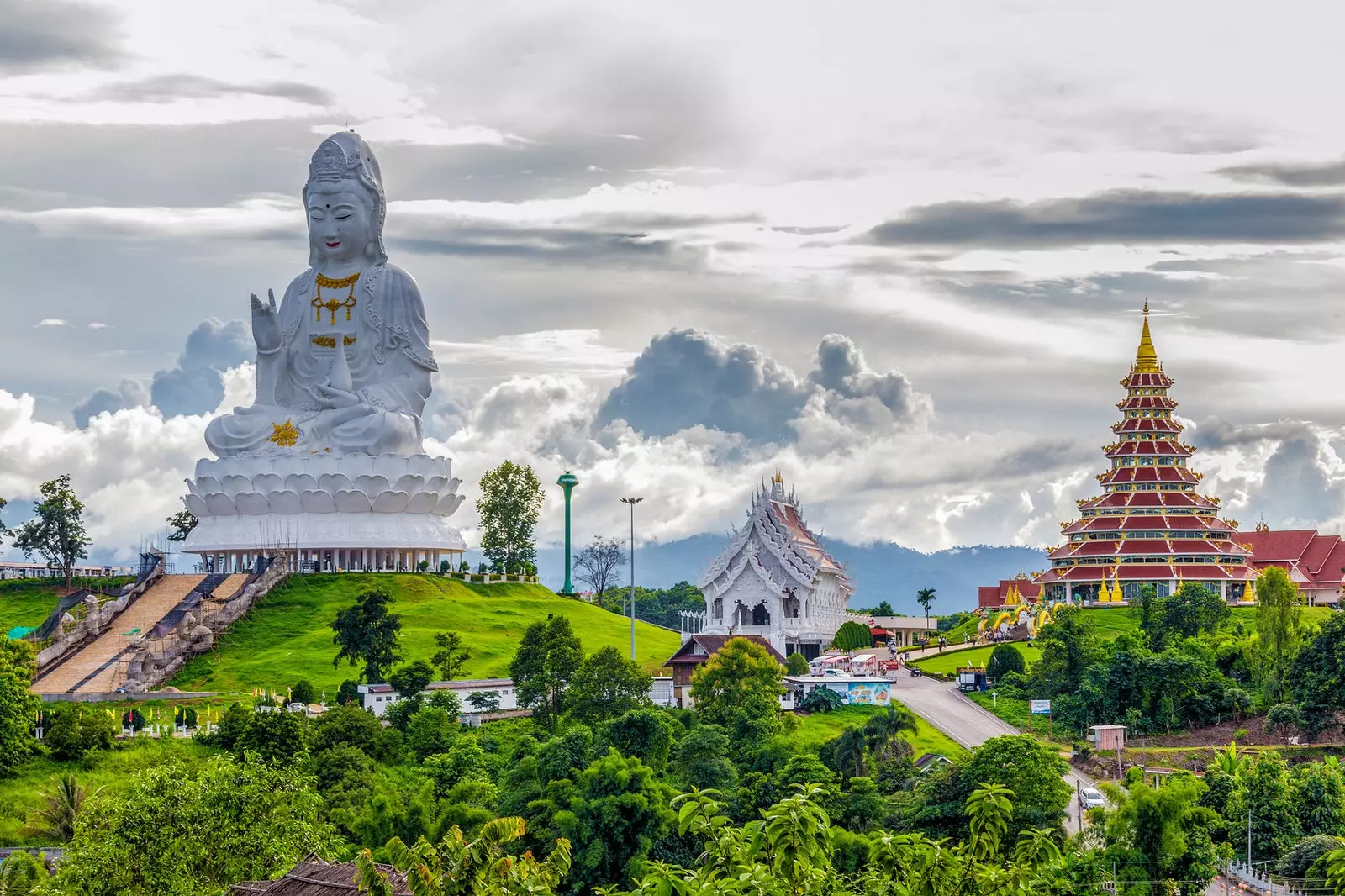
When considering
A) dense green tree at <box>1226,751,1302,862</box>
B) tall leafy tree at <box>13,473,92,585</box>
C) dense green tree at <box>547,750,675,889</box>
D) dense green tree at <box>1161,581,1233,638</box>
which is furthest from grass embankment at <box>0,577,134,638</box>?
dense green tree at <box>1226,751,1302,862</box>

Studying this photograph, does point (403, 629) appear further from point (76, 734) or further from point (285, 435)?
point (76, 734)

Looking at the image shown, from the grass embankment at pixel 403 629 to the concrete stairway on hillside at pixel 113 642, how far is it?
8.68 feet

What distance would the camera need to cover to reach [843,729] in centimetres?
5122

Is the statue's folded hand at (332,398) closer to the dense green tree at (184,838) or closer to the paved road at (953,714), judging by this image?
the paved road at (953,714)

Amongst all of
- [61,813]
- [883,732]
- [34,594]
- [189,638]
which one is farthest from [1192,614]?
[34,594]

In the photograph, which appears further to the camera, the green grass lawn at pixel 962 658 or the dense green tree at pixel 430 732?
the green grass lawn at pixel 962 658

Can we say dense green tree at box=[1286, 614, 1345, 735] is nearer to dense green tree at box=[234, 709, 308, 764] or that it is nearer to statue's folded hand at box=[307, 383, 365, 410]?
dense green tree at box=[234, 709, 308, 764]

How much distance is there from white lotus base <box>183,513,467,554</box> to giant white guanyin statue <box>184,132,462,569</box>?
7 cm

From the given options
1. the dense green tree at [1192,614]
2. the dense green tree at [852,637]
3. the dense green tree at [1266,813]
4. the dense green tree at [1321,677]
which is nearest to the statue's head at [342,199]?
the dense green tree at [852,637]

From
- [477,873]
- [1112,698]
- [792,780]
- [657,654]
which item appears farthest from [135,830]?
[657,654]

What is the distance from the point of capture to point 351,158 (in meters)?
77.2

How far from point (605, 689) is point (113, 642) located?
21.3m

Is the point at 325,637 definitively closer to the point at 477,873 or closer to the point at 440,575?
the point at 440,575

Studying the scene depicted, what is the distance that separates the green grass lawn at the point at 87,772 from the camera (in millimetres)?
40875
